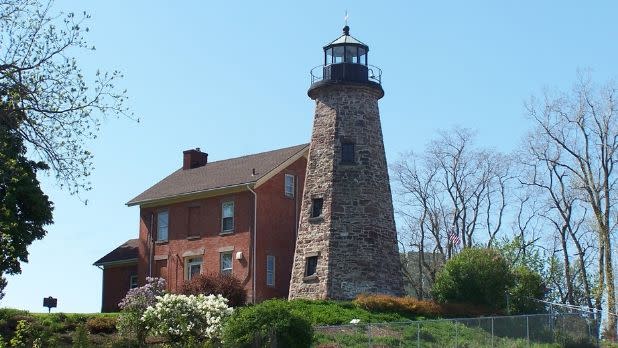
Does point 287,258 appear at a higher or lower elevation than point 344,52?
lower

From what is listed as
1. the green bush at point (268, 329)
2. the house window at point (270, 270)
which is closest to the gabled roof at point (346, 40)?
the house window at point (270, 270)

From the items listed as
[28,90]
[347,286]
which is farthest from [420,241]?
[28,90]

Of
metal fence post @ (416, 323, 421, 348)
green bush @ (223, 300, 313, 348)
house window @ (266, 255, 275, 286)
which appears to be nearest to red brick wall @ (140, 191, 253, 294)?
house window @ (266, 255, 275, 286)

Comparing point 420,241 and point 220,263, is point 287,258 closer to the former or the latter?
point 220,263

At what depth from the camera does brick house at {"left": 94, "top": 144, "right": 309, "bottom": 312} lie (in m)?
40.9

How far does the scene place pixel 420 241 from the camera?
5175 centimetres

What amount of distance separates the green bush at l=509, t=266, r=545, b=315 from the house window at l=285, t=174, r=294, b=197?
1007 cm

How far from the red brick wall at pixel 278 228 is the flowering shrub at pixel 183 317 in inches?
479

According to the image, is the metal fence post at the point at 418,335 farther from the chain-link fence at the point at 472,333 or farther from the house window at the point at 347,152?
the house window at the point at 347,152

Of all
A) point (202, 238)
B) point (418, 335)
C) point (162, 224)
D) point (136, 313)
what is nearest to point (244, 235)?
point (202, 238)

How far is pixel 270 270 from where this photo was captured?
135 ft

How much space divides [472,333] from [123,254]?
77.3ft

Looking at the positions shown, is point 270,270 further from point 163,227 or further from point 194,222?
point 163,227

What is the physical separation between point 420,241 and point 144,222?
576 inches
